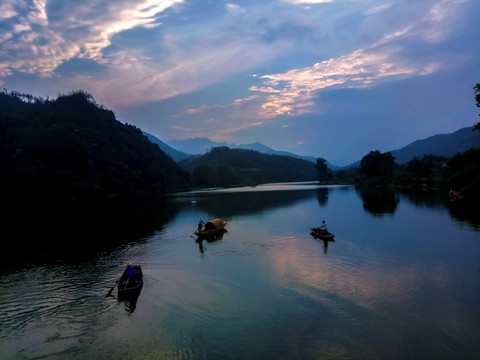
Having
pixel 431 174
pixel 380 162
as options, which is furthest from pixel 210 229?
pixel 380 162

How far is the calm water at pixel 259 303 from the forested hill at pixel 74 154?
3465 inches

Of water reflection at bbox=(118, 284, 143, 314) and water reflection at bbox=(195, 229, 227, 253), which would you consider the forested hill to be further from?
water reflection at bbox=(118, 284, 143, 314)

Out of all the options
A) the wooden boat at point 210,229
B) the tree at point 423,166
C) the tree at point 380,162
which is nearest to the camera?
the wooden boat at point 210,229

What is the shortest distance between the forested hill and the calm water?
88.0 m

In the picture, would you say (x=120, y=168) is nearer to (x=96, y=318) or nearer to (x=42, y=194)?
(x=42, y=194)

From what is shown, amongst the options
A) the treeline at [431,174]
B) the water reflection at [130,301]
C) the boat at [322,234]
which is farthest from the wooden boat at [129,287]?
the treeline at [431,174]

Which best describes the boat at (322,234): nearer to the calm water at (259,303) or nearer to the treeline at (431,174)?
the calm water at (259,303)

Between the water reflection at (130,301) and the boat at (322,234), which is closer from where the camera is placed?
the water reflection at (130,301)

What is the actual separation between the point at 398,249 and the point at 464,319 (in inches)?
624

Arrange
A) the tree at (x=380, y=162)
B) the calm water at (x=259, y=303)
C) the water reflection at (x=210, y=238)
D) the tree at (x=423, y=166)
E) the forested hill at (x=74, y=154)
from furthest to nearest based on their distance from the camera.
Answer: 1. the tree at (x=380, y=162)
2. the tree at (x=423, y=166)
3. the forested hill at (x=74, y=154)
4. the water reflection at (x=210, y=238)
5. the calm water at (x=259, y=303)

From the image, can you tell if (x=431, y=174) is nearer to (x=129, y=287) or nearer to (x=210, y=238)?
(x=210, y=238)

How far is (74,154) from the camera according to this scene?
4838 inches

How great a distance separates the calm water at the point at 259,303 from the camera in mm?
14156

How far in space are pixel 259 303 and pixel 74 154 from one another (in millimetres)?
124746
